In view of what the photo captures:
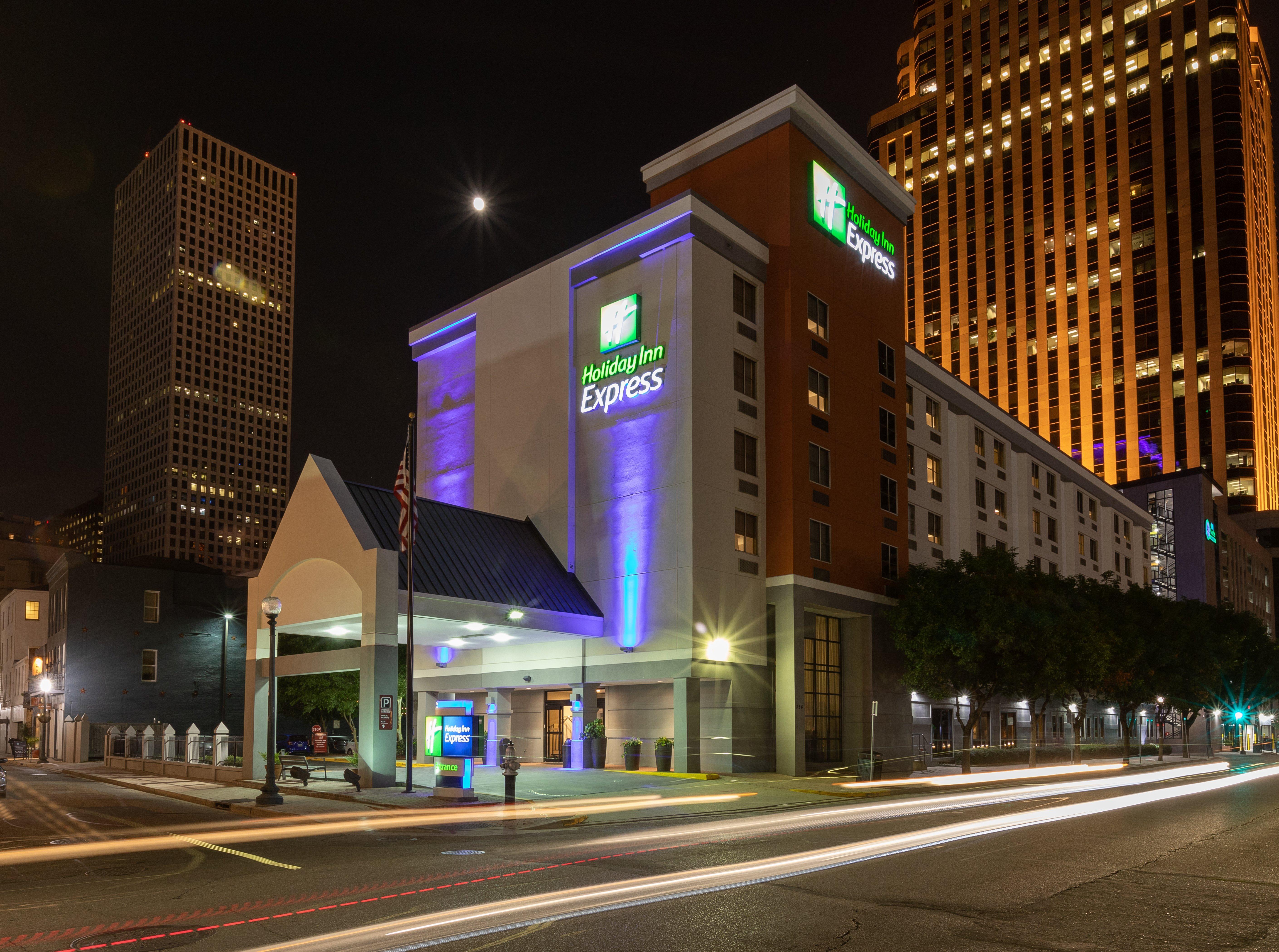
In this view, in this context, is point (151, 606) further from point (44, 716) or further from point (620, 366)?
point (620, 366)

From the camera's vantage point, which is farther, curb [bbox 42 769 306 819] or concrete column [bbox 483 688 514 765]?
concrete column [bbox 483 688 514 765]

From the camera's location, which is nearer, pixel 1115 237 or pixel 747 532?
pixel 747 532

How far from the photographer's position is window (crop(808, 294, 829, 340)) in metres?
44.1

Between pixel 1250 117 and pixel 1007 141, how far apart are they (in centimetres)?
3346

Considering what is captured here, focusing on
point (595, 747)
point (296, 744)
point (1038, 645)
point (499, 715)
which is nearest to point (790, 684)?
point (595, 747)

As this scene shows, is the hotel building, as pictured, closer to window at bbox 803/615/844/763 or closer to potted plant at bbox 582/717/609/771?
window at bbox 803/615/844/763

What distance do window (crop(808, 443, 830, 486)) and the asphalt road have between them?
75.5 ft

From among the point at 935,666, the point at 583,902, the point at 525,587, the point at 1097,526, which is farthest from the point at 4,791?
the point at 1097,526

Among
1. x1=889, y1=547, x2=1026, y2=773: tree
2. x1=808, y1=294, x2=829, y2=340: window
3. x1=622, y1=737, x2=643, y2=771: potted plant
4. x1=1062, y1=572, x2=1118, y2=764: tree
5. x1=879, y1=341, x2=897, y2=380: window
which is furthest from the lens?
x1=879, y1=341, x2=897, y2=380: window

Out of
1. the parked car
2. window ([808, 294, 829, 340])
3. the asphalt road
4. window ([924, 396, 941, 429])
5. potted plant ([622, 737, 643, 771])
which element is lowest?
the parked car

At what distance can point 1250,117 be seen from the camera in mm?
150500

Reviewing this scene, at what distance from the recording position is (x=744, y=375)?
42500mm

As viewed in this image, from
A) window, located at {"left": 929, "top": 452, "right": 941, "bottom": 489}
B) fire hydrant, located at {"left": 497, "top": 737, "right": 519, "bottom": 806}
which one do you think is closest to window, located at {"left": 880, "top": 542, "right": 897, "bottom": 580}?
window, located at {"left": 929, "top": 452, "right": 941, "bottom": 489}

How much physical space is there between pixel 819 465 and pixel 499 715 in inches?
714
